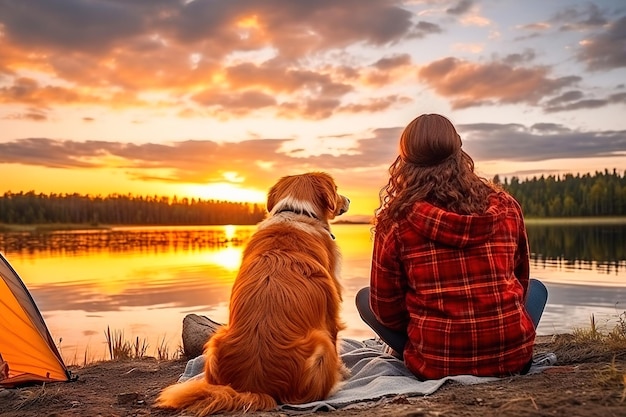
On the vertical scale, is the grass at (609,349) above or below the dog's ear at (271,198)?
below

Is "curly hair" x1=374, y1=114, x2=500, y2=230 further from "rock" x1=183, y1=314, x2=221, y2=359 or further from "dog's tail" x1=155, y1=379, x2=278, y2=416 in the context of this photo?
"rock" x1=183, y1=314, x2=221, y2=359

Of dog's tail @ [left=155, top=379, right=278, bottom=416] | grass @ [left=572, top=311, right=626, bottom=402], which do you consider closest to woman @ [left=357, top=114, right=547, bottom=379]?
grass @ [left=572, top=311, right=626, bottom=402]

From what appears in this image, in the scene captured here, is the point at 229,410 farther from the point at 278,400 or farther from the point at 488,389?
the point at 488,389

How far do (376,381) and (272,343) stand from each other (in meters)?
1.05

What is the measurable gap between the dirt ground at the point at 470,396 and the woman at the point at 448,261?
0.27m

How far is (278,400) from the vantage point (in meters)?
4.40

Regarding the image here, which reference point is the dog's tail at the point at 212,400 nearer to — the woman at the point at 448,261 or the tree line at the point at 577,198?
the woman at the point at 448,261

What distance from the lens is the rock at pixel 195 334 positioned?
8555 mm

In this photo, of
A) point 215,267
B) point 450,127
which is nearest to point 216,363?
point 450,127

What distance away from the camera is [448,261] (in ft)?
14.7

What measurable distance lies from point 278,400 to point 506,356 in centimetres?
182

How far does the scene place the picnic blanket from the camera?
4387mm

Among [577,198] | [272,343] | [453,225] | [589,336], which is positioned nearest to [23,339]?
[272,343]

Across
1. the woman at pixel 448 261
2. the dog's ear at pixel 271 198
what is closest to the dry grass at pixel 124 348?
the dog's ear at pixel 271 198
